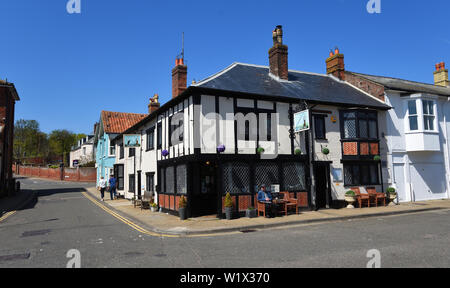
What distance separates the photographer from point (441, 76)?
26188 millimetres

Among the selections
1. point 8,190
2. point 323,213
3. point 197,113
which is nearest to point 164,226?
point 197,113

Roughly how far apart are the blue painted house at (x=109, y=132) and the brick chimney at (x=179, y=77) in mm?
16066

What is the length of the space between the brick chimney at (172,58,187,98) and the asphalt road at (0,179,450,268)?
27.5ft

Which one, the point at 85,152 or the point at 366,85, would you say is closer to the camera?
the point at 366,85

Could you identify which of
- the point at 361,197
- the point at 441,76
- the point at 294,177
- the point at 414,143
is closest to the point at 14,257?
the point at 294,177

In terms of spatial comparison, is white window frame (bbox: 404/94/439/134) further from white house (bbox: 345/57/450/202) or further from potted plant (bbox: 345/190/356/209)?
potted plant (bbox: 345/190/356/209)

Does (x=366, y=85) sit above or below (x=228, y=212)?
above

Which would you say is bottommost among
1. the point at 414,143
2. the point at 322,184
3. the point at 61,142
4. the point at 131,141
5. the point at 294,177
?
the point at 322,184

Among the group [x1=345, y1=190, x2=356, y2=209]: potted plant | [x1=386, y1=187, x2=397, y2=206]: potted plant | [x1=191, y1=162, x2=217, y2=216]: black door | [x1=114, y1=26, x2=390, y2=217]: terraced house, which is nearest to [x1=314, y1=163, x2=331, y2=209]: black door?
[x1=114, y1=26, x2=390, y2=217]: terraced house

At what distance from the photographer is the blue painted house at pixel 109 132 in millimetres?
31250

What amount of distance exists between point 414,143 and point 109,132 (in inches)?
1034

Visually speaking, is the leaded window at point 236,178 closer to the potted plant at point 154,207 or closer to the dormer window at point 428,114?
the potted plant at point 154,207

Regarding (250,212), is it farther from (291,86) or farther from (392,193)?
(392,193)

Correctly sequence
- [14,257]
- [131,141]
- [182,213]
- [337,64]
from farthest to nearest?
[337,64], [131,141], [182,213], [14,257]
